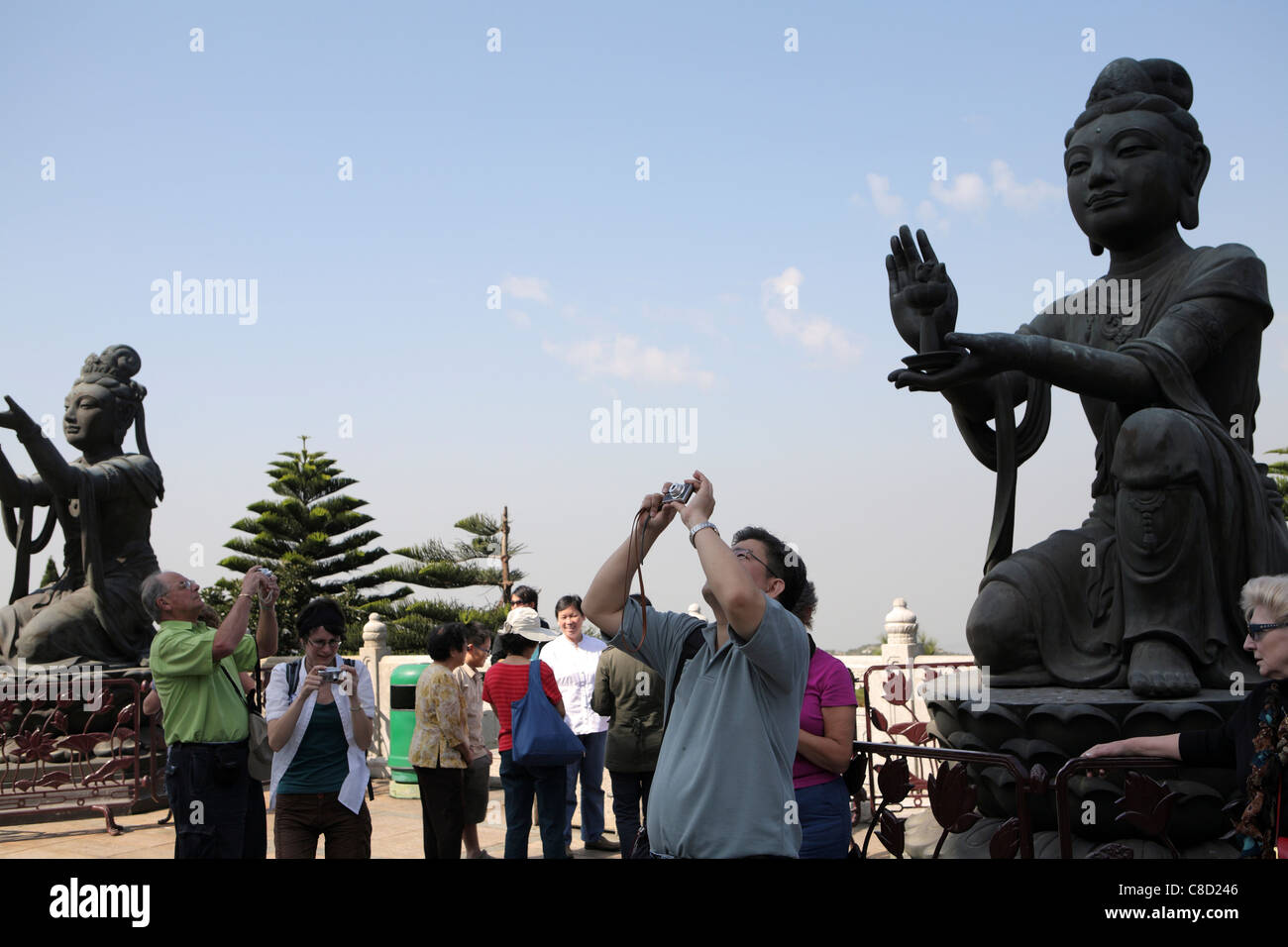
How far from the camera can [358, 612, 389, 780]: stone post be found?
38.9ft

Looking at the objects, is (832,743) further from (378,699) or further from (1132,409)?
(378,699)

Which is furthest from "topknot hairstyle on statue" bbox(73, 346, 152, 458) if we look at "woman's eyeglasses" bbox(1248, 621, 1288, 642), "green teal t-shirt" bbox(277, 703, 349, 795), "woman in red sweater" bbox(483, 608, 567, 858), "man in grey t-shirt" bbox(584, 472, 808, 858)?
"woman's eyeglasses" bbox(1248, 621, 1288, 642)

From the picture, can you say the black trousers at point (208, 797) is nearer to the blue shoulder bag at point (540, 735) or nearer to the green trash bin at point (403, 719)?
the blue shoulder bag at point (540, 735)

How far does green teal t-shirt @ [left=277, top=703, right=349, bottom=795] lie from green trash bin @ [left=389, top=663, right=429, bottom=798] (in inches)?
189

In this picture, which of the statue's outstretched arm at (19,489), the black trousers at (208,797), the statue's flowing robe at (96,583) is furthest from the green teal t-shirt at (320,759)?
the statue's outstretched arm at (19,489)

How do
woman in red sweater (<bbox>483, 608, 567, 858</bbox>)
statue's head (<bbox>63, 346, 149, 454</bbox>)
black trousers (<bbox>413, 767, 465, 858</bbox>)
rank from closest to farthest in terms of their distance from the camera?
1. black trousers (<bbox>413, 767, 465, 858</bbox>)
2. woman in red sweater (<bbox>483, 608, 567, 858</bbox>)
3. statue's head (<bbox>63, 346, 149, 454</bbox>)

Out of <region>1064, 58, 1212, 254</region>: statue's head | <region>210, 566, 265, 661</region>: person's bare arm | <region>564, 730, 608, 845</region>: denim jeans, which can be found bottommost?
<region>564, 730, 608, 845</region>: denim jeans

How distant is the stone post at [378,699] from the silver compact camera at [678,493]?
9.29m

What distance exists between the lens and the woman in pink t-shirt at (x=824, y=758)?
3.66 metres

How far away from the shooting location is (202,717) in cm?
471

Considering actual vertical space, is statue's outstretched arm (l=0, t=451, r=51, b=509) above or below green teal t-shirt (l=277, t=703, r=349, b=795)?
above

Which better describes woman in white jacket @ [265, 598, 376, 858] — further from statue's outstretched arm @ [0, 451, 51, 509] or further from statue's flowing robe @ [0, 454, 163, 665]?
statue's outstretched arm @ [0, 451, 51, 509]

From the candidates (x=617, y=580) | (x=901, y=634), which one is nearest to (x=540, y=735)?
(x=617, y=580)

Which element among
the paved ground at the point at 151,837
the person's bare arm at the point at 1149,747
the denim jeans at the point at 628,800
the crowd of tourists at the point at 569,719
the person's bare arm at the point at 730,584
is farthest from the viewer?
the paved ground at the point at 151,837
